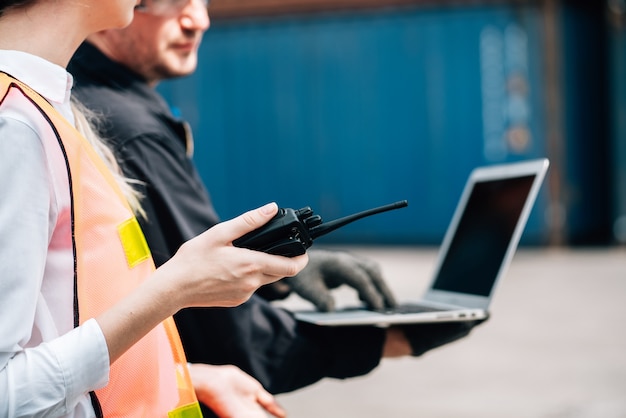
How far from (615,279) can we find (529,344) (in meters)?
2.77

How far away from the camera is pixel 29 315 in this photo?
3.44 ft

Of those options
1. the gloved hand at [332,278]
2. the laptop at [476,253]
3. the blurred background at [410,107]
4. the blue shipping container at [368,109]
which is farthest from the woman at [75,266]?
the blurred background at [410,107]

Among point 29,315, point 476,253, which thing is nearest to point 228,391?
point 29,315

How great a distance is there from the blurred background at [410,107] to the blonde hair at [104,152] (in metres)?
9.25

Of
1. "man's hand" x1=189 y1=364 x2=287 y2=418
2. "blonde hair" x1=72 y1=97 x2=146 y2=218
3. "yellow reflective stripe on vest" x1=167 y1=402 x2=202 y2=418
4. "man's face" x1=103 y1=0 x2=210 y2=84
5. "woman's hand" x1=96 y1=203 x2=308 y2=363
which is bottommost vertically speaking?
"man's hand" x1=189 y1=364 x2=287 y2=418

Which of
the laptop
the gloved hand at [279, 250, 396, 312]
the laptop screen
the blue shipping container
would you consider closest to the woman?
the laptop

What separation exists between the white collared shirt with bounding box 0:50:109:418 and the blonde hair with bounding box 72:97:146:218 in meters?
0.26

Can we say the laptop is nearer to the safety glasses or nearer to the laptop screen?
the laptop screen

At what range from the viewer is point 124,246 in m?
1.21

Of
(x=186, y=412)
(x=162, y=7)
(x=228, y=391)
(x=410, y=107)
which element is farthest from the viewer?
(x=410, y=107)

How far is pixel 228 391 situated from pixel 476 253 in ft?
2.31

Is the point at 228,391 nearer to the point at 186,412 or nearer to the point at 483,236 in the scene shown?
the point at 186,412

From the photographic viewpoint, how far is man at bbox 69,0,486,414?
5.41ft

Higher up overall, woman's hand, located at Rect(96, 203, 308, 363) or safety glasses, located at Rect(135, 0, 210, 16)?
safety glasses, located at Rect(135, 0, 210, 16)
